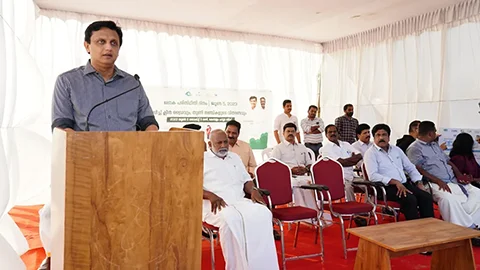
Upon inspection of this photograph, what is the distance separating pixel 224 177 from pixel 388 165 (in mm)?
2190

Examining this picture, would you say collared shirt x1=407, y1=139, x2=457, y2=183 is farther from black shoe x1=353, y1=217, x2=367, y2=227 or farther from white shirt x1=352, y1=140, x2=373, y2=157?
black shoe x1=353, y1=217, x2=367, y2=227

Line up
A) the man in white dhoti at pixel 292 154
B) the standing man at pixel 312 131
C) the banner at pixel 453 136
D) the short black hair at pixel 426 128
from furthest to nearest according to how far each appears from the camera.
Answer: the standing man at pixel 312 131, the banner at pixel 453 136, the man in white dhoti at pixel 292 154, the short black hair at pixel 426 128

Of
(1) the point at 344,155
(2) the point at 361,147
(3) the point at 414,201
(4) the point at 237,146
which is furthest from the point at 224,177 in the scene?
(2) the point at 361,147

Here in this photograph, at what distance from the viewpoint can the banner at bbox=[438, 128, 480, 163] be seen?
216 inches

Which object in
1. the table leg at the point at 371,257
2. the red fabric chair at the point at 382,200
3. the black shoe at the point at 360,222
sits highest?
the red fabric chair at the point at 382,200

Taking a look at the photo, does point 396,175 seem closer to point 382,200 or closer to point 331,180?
point 382,200

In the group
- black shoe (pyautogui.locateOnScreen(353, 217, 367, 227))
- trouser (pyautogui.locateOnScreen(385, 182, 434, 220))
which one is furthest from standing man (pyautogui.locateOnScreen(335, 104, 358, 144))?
trouser (pyautogui.locateOnScreen(385, 182, 434, 220))

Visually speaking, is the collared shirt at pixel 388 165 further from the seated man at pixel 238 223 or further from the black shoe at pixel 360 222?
the seated man at pixel 238 223

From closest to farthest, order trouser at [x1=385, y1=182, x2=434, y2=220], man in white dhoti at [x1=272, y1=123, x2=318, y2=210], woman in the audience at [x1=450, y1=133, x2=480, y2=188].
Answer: trouser at [x1=385, y1=182, x2=434, y2=220] < man in white dhoti at [x1=272, y1=123, x2=318, y2=210] < woman in the audience at [x1=450, y1=133, x2=480, y2=188]

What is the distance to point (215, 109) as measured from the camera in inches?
305

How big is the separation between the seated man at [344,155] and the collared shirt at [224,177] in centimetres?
177

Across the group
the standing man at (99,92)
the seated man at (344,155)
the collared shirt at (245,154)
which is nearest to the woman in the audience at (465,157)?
the seated man at (344,155)

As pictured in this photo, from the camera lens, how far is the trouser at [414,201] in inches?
162

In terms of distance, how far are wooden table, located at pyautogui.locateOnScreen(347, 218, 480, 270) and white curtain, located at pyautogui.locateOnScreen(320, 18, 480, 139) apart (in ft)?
11.3
